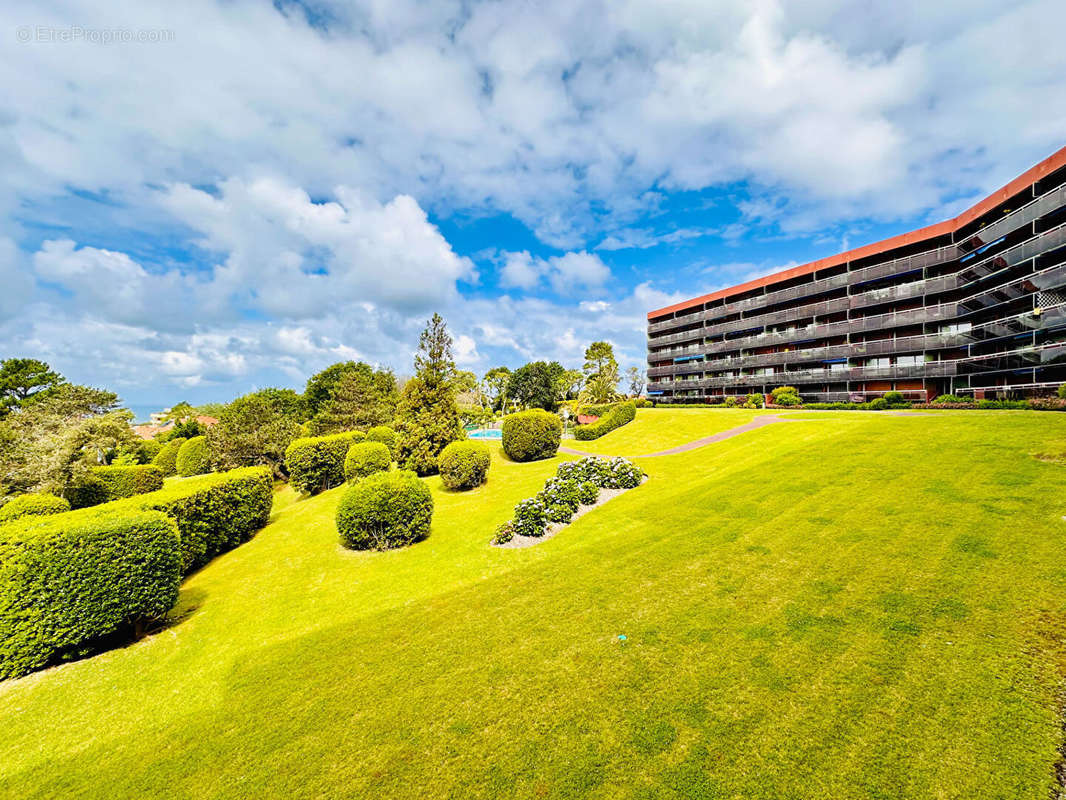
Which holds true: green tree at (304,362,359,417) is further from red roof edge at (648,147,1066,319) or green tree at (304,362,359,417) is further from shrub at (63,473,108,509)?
red roof edge at (648,147,1066,319)

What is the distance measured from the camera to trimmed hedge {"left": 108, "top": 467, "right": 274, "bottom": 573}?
10.1 m

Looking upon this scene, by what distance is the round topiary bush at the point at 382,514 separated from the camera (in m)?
10.8

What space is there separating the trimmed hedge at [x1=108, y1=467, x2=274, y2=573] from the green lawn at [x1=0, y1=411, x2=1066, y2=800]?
1990 millimetres

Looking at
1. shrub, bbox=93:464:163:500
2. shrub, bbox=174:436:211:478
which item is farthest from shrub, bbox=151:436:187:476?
shrub, bbox=93:464:163:500

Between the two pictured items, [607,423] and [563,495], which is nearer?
[563,495]

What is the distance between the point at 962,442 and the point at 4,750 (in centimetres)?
2071

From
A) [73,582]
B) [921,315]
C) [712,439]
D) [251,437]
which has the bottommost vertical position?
[712,439]

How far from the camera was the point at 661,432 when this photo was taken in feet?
93.3

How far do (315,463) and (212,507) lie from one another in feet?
25.6

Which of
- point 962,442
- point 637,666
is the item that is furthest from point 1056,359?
point 637,666

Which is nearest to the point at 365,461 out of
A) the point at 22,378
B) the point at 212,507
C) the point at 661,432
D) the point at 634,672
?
the point at 212,507

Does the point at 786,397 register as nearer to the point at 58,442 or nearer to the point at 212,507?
the point at 212,507

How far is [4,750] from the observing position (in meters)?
4.77

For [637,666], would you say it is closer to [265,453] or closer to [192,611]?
[192,611]
